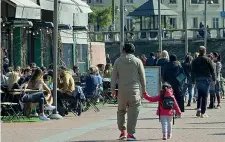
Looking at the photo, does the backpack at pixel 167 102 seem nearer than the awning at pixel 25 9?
Yes

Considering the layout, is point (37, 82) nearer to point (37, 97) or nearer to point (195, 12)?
point (37, 97)

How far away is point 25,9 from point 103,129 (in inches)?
362

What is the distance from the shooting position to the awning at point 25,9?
1188 inches

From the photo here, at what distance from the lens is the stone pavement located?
65.6 feet

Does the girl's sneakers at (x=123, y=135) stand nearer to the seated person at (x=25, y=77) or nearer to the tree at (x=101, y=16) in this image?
the seated person at (x=25, y=77)

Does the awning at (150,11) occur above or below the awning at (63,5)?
above

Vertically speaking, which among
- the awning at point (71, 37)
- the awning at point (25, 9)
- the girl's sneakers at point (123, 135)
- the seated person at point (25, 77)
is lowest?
the girl's sneakers at point (123, 135)

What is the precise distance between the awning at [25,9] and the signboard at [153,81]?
14.3ft

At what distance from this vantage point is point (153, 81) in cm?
3312

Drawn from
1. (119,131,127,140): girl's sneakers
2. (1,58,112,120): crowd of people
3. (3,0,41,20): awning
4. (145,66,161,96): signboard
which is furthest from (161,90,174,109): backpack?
(145,66,161,96): signboard

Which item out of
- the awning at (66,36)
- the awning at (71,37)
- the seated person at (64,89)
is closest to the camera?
the seated person at (64,89)

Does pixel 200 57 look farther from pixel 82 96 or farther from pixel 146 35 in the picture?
pixel 146 35

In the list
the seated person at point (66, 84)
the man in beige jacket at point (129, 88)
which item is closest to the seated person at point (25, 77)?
the seated person at point (66, 84)

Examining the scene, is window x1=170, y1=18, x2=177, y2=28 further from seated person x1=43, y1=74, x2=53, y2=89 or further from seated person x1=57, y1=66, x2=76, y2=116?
seated person x1=57, y1=66, x2=76, y2=116
